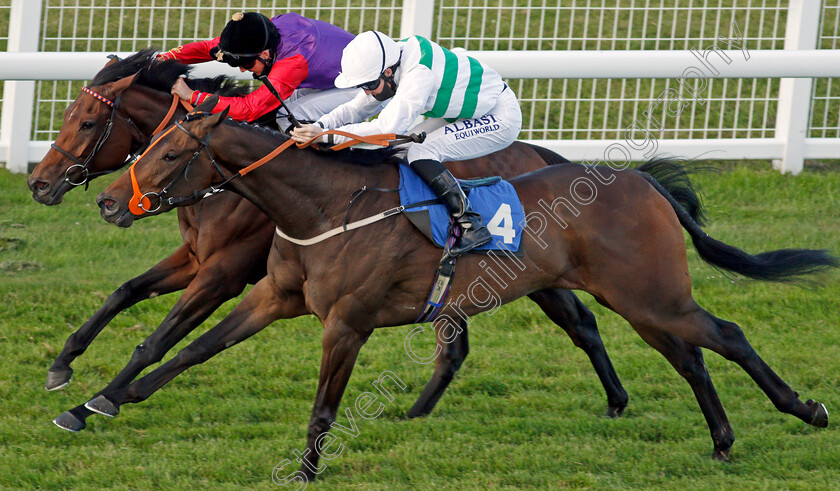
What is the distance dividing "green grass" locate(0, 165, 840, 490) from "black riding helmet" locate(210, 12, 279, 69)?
1.72 m

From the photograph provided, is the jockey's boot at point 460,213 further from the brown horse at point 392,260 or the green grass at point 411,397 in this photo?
the green grass at point 411,397

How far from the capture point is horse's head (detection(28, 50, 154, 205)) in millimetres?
4777

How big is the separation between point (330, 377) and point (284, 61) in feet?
5.00

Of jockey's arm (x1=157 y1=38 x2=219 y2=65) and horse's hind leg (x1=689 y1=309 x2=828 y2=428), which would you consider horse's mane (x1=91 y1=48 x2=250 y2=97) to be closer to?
jockey's arm (x1=157 y1=38 x2=219 y2=65)

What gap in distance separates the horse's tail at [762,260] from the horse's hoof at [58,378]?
3.03 metres

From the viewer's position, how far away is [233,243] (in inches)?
189

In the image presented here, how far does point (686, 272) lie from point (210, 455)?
222 centimetres

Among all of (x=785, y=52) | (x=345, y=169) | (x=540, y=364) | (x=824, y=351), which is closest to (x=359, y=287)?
(x=345, y=169)

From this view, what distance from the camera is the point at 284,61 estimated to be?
4742 millimetres

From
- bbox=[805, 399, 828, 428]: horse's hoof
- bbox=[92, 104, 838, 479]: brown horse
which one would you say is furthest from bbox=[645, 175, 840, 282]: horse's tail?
bbox=[805, 399, 828, 428]: horse's hoof

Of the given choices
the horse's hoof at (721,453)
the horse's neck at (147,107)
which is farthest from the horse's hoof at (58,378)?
the horse's hoof at (721,453)

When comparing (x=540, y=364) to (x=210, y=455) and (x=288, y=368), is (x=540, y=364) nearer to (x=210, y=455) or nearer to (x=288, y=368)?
(x=288, y=368)

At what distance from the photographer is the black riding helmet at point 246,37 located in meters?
4.61

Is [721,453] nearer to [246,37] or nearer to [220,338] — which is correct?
[220,338]
